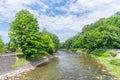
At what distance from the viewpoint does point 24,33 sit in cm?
4628

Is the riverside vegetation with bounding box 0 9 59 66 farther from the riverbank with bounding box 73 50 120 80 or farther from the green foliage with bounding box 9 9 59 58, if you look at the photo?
the riverbank with bounding box 73 50 120 80

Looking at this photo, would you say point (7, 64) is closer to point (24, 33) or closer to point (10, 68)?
point (10, 68)

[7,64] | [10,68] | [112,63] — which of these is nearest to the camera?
[10,68]

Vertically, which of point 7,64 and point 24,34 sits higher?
point 24,34

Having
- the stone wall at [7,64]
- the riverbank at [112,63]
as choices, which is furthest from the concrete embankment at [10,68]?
the riverbank at [112,63]

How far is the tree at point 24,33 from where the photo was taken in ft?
151

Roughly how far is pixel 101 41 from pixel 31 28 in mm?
47404

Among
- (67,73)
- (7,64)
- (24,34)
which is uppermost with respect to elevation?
(24,34)

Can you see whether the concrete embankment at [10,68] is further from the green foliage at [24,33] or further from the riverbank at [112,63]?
the riverbank at [112,63]

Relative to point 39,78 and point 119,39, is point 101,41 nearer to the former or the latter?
point 119,39

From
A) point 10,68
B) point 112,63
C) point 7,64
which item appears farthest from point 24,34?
point 112,63

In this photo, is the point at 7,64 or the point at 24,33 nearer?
the point at 7,64

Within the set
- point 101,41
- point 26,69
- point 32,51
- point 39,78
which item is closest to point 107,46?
point 101,41

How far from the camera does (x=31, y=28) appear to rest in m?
48.1
